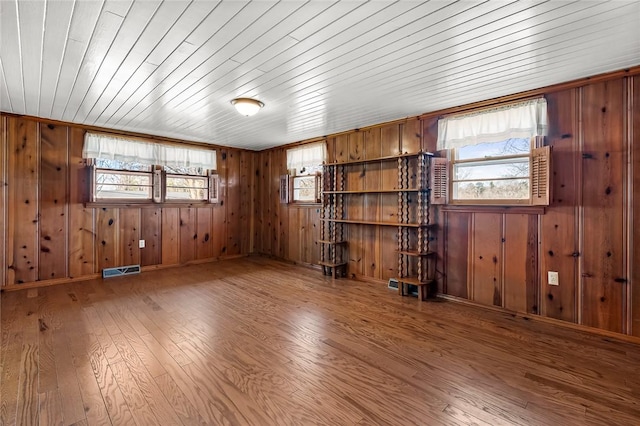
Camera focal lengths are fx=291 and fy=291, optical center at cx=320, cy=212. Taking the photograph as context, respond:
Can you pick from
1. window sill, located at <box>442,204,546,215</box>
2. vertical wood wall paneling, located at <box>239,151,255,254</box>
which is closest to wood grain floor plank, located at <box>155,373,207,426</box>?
window sill, located at <box>442,204,546,215</box>

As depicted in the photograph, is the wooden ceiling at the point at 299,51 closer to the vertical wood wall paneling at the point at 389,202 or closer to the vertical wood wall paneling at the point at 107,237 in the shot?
the vertical wood wall paneling at the point at 389,202

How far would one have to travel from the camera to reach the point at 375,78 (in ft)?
8.73

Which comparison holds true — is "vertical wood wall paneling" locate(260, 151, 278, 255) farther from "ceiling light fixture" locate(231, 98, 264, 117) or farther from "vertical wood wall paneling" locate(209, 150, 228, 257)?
"ceiling light fixture" locate(231, 98, 264, 117)

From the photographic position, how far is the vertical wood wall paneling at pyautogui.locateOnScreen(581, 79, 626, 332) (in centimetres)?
252

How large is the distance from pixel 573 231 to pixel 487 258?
0.80 m

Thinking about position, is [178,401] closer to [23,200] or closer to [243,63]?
[243,63]

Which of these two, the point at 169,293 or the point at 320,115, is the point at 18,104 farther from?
the point at 320,115

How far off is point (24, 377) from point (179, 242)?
3496 millimetres

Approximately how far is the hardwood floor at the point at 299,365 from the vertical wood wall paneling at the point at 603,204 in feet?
1.05

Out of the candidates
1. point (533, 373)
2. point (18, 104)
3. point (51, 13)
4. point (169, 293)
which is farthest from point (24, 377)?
point (533, 373)

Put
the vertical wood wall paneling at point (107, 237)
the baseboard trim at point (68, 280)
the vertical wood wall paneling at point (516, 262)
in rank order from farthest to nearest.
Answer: the vertical wood wall paneling at point (107, 237) < the baseboard trim at point (68, 280) < the vertical wood wall paneling at point (516, 262)

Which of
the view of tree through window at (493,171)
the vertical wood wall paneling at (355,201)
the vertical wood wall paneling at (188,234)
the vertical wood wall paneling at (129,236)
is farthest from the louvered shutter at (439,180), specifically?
the vertical wood wall paneling at (129,236)

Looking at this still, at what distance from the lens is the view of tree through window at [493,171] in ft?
9.93

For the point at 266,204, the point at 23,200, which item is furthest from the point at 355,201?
the point at 23,200
